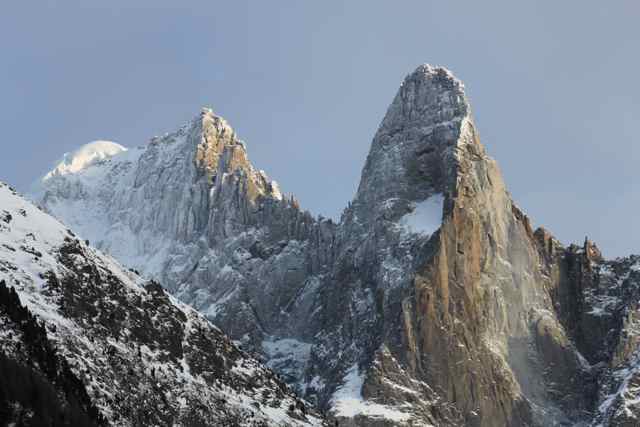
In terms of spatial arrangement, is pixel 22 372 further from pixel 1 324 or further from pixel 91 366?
pixel 91 366

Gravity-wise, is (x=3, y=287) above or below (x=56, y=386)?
above

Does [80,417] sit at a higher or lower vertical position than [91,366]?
lower

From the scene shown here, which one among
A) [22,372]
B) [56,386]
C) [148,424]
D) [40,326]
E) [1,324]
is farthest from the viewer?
[148,424]

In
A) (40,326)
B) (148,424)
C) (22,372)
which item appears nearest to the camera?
(22,372)

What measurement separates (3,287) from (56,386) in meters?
26.6

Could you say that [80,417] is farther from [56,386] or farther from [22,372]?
[56,386]

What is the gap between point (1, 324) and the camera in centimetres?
16925

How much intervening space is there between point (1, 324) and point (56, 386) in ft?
53.9

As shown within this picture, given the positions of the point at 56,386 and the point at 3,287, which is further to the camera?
the point at 3,287

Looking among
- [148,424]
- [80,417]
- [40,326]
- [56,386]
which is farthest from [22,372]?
[148,424]

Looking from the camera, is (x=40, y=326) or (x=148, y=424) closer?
(x=40, y=326)

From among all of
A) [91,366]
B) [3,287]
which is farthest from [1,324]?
[91,366]

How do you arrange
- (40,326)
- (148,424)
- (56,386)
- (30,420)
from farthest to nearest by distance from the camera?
(148,424) < (40,326) < (56,386) < (30,420)

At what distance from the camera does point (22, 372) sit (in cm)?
13912
